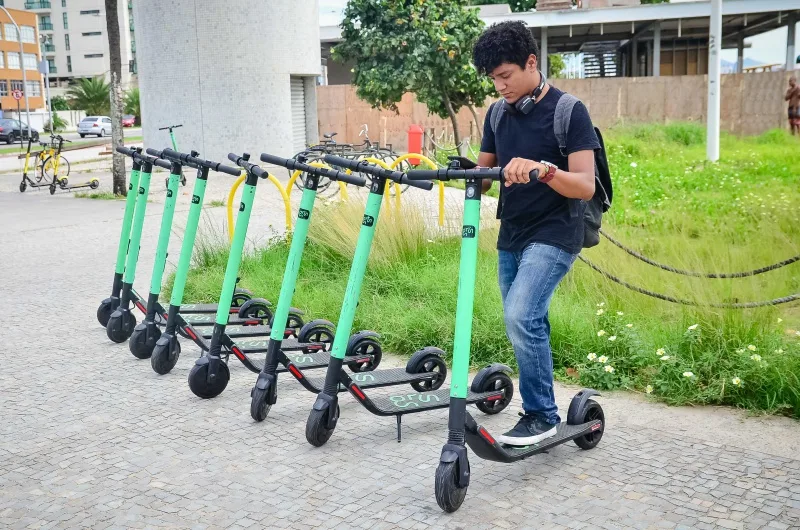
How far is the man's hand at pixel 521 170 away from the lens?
11.8ft

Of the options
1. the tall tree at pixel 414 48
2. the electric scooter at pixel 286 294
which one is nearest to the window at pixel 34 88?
the tall tree at pixel 414 48

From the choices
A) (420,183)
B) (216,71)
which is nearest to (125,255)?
(420,183)

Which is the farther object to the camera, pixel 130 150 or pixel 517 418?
pixel 130 150

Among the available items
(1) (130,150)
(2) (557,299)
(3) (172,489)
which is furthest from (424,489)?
(1) (130,150)

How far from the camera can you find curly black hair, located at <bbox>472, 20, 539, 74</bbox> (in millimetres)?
3895

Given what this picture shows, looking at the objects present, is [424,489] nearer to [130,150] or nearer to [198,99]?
[130,150]

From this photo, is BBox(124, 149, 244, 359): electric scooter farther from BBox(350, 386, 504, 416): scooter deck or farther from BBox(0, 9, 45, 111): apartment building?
BBox(0, 9, 45, 111): apartment building

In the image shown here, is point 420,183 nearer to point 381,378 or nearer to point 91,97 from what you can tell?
point 381,378

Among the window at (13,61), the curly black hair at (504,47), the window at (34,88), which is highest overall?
the window at (13,61)

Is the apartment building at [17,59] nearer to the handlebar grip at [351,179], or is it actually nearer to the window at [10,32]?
the window at [10,32]

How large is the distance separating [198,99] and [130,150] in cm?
1531

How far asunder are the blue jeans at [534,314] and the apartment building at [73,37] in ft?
344

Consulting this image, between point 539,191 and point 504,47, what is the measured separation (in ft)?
2.14

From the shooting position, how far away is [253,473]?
14.0 ft
